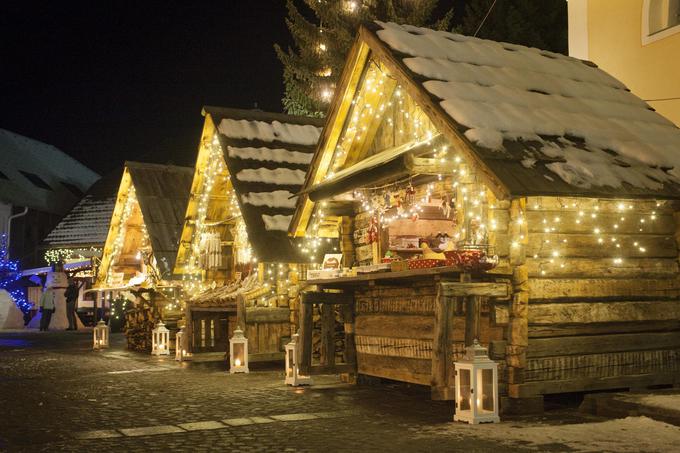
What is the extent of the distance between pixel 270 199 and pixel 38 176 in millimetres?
40331

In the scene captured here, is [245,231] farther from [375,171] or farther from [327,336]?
[375,171]

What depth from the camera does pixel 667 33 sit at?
655 inches

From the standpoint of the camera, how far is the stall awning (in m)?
11.5

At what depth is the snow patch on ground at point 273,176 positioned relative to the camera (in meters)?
19.5

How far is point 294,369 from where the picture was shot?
1382 cm

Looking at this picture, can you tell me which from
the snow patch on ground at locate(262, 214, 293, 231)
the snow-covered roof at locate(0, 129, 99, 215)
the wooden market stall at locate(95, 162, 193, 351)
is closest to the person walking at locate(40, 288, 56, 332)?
the wooden market stall at locate(95, 162, 193, 351)

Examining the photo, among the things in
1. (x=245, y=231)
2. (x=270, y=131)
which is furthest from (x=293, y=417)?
(x=270, y=131)

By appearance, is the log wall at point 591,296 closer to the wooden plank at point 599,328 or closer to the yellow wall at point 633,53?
the wooden plank at point 599,328

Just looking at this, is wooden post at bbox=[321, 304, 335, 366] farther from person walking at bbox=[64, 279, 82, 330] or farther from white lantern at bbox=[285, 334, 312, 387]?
person walking at bbox=[64, 279, 82, 330]

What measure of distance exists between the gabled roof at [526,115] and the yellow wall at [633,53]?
8.33 feet

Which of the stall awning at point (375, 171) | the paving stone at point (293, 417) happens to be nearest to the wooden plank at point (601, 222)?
the stall awning at point (375, 171)

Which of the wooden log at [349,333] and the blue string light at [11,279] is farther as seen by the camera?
the blue string light at [11,279]

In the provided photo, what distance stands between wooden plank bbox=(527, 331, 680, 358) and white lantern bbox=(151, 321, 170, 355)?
1458cm

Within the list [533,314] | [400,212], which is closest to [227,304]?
[400,212]
